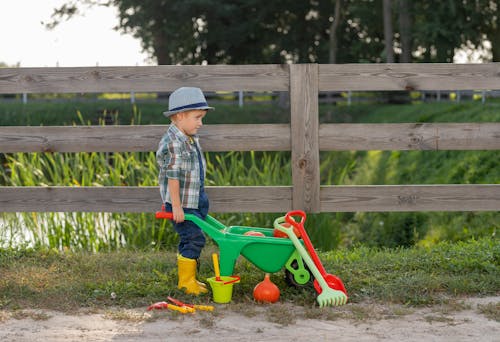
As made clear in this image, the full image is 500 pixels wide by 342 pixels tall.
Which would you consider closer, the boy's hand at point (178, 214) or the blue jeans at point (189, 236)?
the boy's hand at point (178, 214)

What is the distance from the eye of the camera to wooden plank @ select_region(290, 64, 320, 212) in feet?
18.3

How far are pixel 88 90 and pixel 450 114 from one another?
34.6ft

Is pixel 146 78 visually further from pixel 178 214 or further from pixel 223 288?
pixel 223 288

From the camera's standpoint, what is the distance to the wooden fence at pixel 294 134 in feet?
18.3

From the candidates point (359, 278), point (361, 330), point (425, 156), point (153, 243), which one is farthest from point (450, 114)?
point (361, 330)

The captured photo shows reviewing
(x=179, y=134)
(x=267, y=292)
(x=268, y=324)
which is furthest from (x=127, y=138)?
(x=268, y=324)

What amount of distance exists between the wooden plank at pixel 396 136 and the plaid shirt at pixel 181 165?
3.89 ft

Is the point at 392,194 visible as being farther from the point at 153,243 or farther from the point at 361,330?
the point at 153,243

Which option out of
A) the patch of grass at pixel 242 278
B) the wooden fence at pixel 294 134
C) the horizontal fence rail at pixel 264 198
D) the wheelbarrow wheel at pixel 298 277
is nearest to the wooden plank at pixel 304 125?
the wooden fence at pixel 294 134

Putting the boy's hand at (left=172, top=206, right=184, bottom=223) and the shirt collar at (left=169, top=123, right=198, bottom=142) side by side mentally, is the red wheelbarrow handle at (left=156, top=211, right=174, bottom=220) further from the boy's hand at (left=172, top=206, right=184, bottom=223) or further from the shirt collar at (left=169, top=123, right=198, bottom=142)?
the shirt collar at (left=169, top=123, right=198, bottom=142)

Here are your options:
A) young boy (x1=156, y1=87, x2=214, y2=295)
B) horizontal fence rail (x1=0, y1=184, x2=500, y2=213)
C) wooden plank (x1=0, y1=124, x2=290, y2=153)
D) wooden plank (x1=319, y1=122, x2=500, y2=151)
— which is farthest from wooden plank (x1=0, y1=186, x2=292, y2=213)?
young boy (x1=156, y1=87, x2=214, y2=295)

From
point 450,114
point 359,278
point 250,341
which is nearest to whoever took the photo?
point 250,341

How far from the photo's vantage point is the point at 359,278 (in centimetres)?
513

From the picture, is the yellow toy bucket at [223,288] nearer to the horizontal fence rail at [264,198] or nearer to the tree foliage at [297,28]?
the horizontal fence rail at [264,198]
